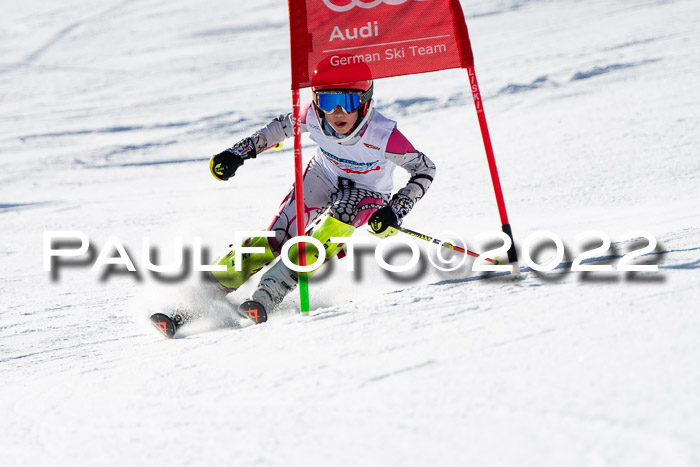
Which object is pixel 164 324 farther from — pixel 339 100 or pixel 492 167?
pixel 492 167

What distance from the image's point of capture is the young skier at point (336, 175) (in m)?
3.85

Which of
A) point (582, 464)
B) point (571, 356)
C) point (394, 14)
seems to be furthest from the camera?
point (394, 14)

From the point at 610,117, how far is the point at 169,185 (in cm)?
560

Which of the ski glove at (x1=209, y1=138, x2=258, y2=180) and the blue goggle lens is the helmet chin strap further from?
the ski glove at (x1=209, y1=138, x2=258, y2=180)

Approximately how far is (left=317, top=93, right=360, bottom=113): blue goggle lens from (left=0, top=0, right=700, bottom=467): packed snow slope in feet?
3.41

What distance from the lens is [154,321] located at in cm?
362

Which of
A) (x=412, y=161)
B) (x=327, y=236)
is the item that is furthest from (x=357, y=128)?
(x=327, y=236)

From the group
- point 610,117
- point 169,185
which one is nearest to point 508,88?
point 610,117

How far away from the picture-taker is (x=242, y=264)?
13.2 feet

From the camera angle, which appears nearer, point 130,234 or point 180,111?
point 130,234

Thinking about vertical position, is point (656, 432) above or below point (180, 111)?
below

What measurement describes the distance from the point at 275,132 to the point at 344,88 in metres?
0.66

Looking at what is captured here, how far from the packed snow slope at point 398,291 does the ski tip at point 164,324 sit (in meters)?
0.08

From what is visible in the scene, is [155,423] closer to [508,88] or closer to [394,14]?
[394,14]
